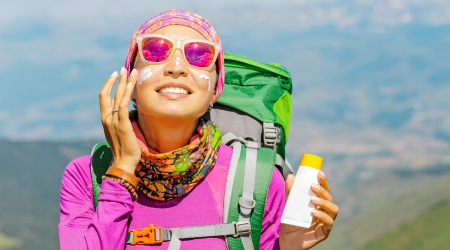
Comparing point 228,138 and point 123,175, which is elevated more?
point 228,138

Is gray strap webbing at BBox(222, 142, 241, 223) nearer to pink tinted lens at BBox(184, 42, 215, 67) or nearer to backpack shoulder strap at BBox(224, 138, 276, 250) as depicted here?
backpack shoulder strap at BBox(224, 138, 276, 250)

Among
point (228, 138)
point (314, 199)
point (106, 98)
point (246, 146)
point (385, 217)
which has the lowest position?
point (314, 199)

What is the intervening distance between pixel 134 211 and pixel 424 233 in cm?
5867

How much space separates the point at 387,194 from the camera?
607ft

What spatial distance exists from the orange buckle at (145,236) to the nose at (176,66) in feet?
3.80

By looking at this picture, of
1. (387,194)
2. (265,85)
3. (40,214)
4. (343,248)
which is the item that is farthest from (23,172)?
(265,85)

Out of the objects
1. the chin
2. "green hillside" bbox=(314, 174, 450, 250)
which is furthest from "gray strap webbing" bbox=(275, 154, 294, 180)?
"green hillside" bbox=(314, 174, 450, 250)

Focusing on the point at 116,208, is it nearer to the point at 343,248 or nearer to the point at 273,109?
the point at 273,109

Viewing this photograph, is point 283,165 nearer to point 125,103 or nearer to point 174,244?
point 174,244

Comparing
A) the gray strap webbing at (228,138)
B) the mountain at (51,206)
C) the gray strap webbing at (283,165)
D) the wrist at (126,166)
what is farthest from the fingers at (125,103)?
the mountain at (51,206)

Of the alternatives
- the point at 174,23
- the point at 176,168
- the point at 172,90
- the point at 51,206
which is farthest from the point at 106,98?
the point at 51,206

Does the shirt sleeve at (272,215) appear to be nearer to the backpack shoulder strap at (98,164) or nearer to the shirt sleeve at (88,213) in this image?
the shirt sleeve at (88,213)

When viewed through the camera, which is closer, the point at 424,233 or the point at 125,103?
the point at 125,103

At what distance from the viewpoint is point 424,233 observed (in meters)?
56.9
